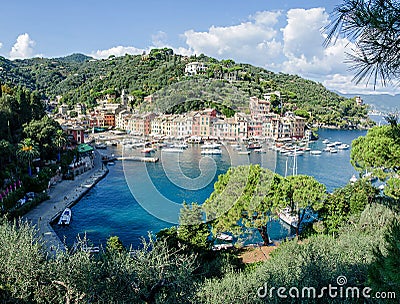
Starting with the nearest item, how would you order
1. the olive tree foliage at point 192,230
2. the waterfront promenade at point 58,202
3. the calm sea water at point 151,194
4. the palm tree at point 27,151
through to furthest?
the olive tree foliage at point 192,230, the calm sea water at point 151,194, the waterfront promenade at point 58,202, the palm tree at point 27,151

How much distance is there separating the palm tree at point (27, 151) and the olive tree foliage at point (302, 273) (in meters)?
9.42

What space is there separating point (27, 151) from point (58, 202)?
7.61 feet

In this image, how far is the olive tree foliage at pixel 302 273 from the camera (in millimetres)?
3025

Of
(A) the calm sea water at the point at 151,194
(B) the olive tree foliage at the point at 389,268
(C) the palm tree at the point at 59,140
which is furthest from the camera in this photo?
(C) the palm tree at the point at 59,140

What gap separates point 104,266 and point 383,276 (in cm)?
→ 253

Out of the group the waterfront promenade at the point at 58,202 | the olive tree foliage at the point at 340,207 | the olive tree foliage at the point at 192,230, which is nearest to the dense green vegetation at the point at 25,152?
the waterfront promenade at the point at 58,202

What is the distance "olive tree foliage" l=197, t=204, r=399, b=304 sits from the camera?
9.93 ft

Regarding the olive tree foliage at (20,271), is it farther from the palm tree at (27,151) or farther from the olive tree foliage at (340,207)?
the palm tree at (27,151)

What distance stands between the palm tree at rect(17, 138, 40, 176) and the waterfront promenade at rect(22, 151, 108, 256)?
1198 millimetres

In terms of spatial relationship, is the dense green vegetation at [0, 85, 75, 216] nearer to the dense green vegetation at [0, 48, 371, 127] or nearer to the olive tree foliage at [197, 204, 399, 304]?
the dense green vegetation at [0, 48, 371, 127]

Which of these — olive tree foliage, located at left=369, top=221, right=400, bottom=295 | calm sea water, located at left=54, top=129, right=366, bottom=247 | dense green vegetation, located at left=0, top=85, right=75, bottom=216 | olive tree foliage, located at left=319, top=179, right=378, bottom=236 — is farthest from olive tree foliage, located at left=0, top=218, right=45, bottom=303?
dense green vegetation, located at left=0, top=85, right=75, bottom=216

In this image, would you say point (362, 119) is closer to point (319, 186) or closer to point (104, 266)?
point (319, 186)

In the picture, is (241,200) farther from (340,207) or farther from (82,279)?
(82,279)

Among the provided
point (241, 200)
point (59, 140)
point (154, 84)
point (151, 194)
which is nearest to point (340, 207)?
point (241, 200)
